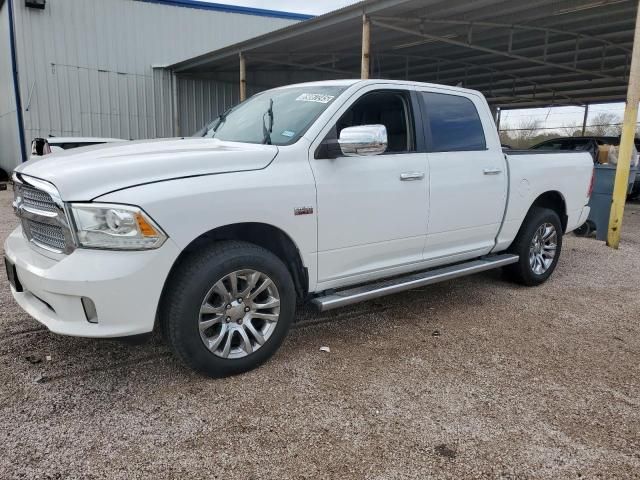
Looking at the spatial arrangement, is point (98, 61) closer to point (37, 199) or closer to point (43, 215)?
point (37, 199)

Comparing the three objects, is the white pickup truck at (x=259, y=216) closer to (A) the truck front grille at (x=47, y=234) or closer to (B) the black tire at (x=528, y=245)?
(A) the truck front grille at (x=47, y=234)

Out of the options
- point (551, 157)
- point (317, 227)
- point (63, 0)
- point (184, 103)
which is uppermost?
point (63, 0)

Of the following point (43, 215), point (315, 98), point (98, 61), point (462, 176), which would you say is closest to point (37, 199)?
point (43, 215)

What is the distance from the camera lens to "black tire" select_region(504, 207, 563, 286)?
16.9 feet

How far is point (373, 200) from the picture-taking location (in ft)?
11.9

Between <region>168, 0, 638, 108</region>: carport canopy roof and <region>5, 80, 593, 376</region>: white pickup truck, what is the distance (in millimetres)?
2391

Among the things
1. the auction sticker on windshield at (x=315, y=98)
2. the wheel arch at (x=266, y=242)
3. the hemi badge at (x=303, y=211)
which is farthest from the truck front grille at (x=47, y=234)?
the auction sticker on windshield at (x=315, y=98)

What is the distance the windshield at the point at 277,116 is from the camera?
3545 mm

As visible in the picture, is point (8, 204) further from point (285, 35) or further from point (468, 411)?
point (468, 411)

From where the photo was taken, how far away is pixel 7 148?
17.0 m

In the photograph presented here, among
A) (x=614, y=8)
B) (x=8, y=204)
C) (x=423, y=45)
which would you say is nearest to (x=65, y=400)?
(x=8, y=204)

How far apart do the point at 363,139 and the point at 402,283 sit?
1.28 metres

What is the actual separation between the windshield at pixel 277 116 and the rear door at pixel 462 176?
38.9 inches

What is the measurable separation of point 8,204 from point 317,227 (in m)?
10.6
